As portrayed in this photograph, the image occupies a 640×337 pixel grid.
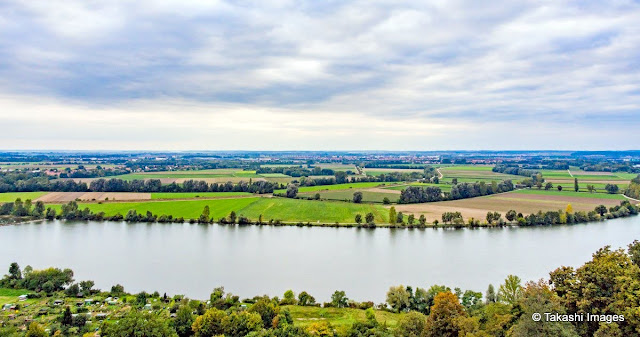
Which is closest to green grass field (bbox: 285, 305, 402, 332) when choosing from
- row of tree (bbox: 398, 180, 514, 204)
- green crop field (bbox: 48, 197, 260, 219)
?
green crop field (bbox: 48, 197, 260, 219)

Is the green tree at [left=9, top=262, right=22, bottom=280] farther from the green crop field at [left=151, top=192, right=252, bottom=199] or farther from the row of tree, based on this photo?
the row of tree

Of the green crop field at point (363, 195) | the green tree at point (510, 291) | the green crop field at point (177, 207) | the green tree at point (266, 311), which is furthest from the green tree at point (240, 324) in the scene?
the green crop field at point (363, 195)

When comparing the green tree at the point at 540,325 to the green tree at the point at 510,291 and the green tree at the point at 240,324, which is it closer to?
the green tree at the point at 510,291

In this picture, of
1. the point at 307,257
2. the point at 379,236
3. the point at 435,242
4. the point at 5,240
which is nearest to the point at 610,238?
the point at 435,242

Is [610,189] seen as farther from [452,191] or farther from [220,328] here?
[220,328]

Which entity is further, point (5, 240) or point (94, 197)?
point (94, 197)

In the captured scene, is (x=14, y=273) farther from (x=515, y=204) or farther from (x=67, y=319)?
(x=515, y=204)

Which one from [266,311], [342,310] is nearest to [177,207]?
[342,310]
